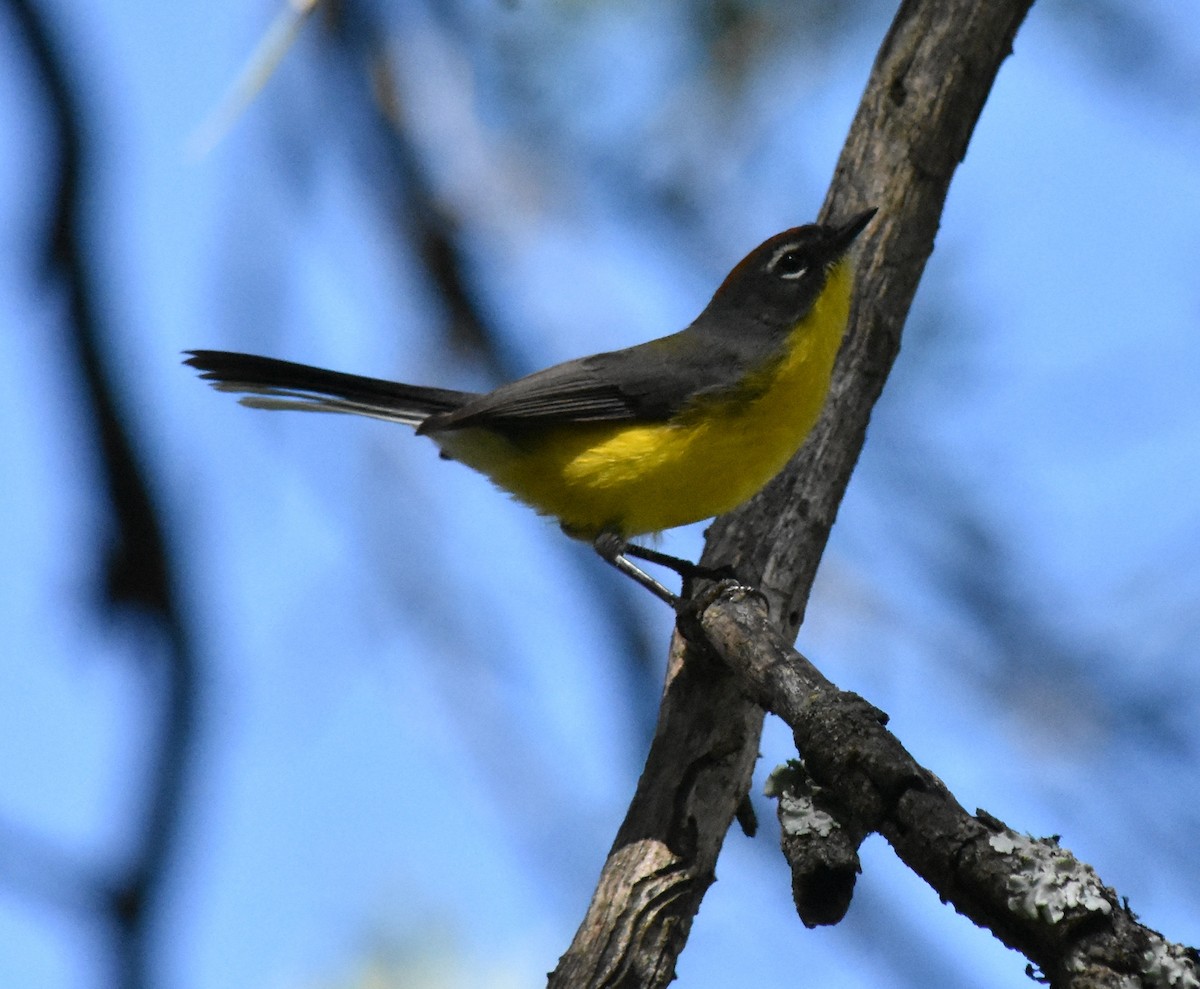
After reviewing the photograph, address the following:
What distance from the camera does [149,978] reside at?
2.95 metres

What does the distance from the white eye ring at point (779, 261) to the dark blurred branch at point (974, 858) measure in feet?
8.26

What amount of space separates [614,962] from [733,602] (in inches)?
43.1

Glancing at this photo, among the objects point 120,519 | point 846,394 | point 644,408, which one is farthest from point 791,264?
point 120,519

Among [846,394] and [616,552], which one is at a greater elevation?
[846,394]

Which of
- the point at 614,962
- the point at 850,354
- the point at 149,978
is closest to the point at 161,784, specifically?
the point at 149,978

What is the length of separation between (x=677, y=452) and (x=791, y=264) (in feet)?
3.35

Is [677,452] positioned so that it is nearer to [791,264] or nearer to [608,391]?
[608,391]

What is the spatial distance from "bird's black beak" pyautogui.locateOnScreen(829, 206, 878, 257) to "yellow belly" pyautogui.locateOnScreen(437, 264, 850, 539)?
3.4 inches

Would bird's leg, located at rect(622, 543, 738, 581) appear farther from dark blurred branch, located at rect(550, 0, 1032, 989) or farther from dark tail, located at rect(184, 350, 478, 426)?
dark tail, located at rect(184, 350, 478, 426)

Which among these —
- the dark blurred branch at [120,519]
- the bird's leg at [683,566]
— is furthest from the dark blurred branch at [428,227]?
the dark blurred branch at [120,519]

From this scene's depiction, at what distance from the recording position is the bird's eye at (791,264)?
534cm

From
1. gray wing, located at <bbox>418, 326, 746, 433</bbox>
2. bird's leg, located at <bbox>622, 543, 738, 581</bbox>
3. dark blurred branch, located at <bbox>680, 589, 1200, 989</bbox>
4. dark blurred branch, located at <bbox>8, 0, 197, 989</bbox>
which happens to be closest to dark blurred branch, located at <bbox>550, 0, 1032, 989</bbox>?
bird's leg, located at <bbox>622, 543, 738, 581</bbox>

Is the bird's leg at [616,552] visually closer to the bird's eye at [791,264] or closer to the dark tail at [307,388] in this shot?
the dark tail at [307,388]

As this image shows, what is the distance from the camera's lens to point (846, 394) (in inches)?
196
